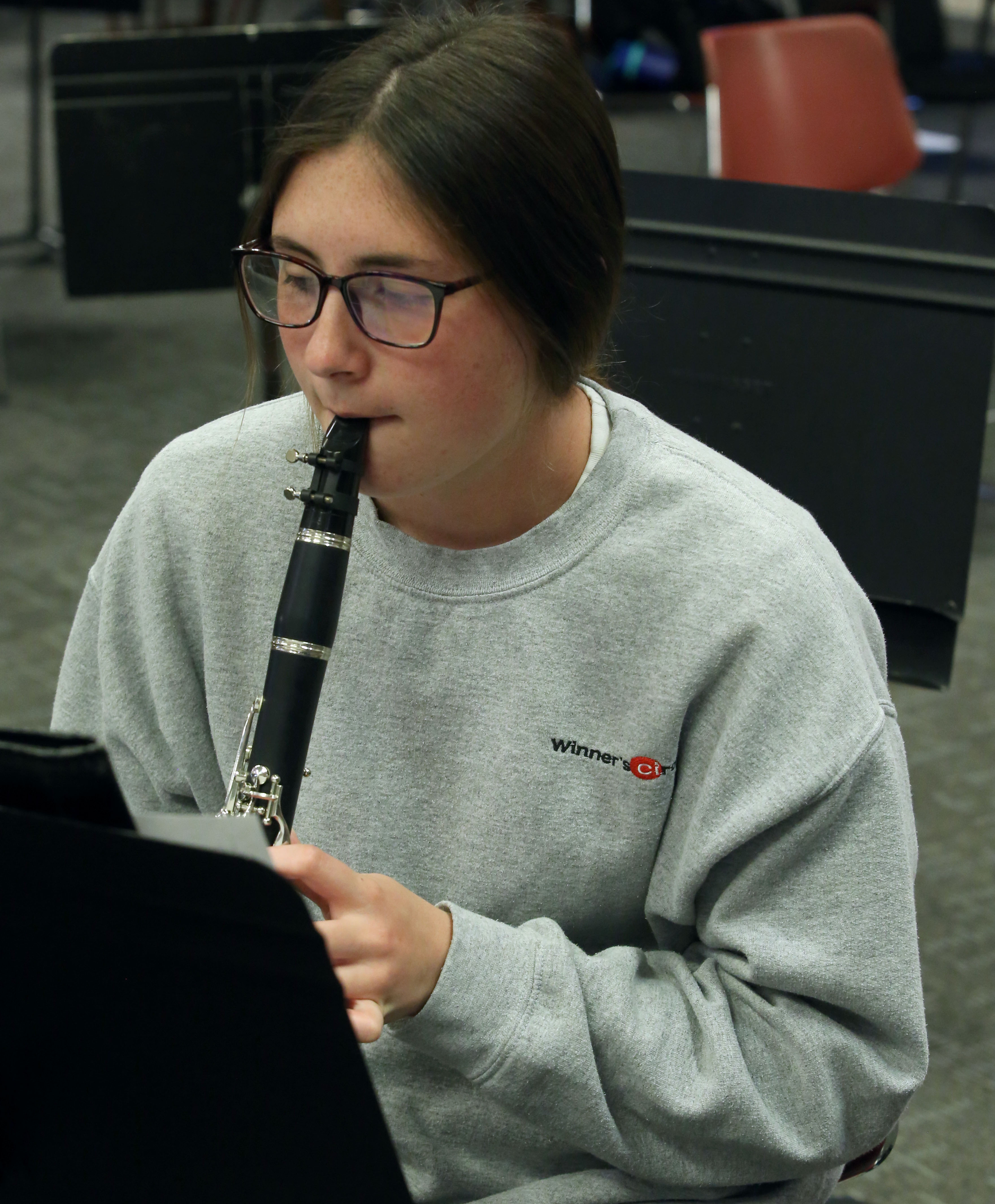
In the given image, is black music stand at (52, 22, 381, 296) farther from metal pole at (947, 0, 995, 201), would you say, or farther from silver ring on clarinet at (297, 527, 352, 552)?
metal pole at (947, 0, 995, 201)

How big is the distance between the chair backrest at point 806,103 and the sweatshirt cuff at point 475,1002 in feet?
8.08

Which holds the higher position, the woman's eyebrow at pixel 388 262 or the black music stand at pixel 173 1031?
the woman's eyebrow at pixel 388 262

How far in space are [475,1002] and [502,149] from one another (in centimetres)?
48

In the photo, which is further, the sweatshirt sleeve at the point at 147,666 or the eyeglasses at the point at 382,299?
the sweatshirt sleeve at the point at 147,666

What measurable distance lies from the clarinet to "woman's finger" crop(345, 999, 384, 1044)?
140 millimetres

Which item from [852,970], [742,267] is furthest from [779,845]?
[742,267]

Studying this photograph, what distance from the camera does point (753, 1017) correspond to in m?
0.92

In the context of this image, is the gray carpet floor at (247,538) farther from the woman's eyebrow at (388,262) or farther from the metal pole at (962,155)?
the woman's eyebrow at (388,262)

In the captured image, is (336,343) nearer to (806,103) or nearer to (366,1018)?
(366,1018)

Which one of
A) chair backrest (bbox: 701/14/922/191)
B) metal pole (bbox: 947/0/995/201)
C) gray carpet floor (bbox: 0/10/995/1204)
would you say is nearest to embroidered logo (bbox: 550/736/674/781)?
gray carpet floor (bbox: 0/10/995/1204)

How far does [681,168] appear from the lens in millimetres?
5660

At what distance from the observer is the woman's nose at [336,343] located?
85cm

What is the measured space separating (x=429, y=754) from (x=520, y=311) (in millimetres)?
304

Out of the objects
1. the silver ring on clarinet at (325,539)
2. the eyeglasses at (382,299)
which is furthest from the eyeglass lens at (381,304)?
the silver ring on clarinet at (325,539)
